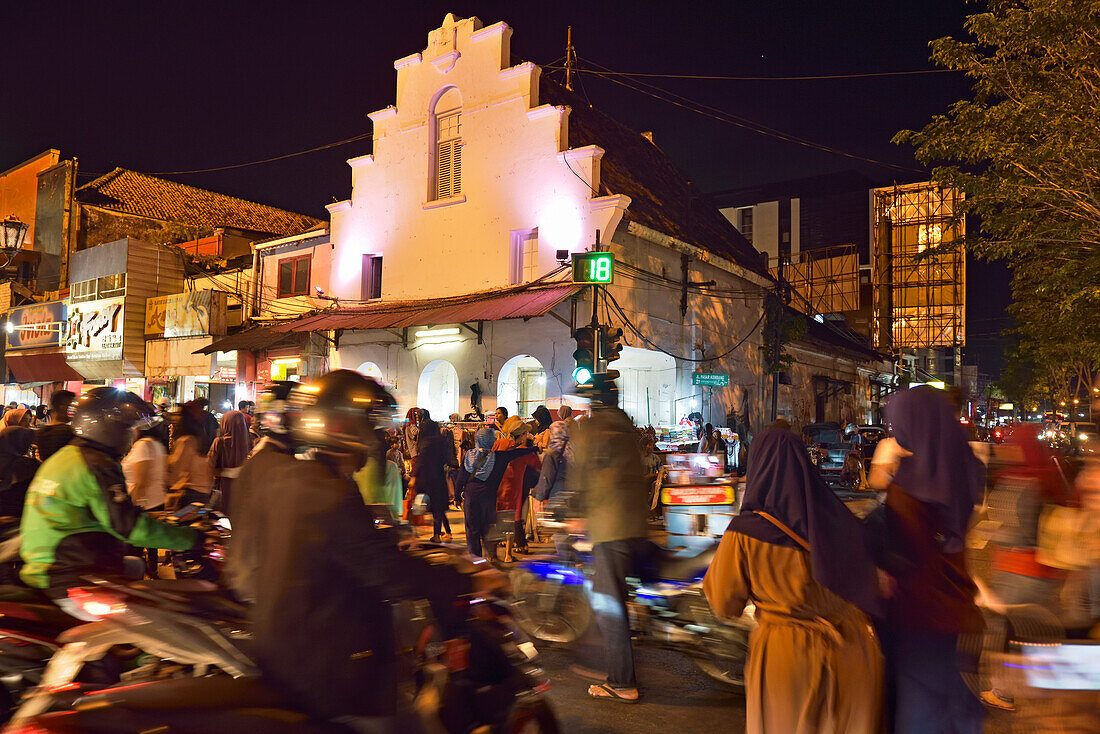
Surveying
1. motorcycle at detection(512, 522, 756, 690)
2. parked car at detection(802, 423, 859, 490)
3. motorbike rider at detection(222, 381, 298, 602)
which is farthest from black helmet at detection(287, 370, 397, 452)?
parked car at detection(802, 423, 859, 490)

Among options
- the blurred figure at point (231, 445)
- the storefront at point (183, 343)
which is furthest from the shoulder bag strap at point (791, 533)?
the storefront at point (183, 343)

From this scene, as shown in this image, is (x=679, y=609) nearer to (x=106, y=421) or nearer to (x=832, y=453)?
(x=106, y=421)

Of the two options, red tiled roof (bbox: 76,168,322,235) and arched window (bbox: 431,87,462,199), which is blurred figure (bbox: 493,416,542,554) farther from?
red tiled roof (bbox: 76,168,322,235)

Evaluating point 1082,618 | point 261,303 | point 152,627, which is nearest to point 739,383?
point 261,303

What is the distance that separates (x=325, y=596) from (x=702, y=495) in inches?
209

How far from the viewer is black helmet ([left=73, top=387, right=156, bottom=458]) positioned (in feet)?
13.1

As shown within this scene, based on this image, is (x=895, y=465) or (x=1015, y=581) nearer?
(x=895, y=465)

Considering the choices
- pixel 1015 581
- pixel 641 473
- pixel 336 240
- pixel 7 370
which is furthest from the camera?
pixel 7 370

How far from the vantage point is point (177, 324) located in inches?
1061

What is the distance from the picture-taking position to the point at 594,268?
50.6 feet

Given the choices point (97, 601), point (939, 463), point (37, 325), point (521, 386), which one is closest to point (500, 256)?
point (521, 386)

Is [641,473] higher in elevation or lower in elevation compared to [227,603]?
higher

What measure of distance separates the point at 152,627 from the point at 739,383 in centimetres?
2335

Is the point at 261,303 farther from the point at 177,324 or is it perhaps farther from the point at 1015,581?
the point at 1015,581
